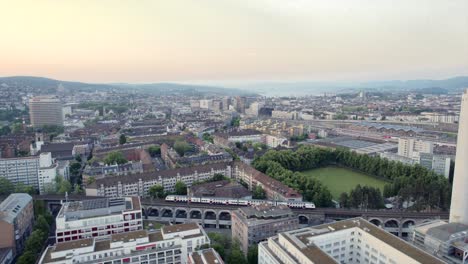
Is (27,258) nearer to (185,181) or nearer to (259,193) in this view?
(185,181)

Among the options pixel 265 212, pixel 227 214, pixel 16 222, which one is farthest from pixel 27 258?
pixel 265 212

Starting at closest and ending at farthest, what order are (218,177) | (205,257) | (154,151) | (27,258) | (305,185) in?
(205,257) → (27,258) → (305,185) → (218,177) → (154,151)

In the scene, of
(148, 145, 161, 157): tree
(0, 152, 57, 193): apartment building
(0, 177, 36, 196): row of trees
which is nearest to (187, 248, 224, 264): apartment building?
(0, 177, 36, 196): row of trees

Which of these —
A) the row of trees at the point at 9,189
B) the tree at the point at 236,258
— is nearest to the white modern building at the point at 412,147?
the tree at the point at 236,258

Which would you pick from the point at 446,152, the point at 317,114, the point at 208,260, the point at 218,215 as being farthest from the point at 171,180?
the point at 317,114

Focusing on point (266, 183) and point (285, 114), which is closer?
point (266, 183)

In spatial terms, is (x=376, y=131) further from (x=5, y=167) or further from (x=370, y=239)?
(x=5, y=167)

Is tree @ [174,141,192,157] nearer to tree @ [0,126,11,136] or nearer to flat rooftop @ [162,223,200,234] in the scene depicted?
flat rooftop @ [162,223,200,234]
